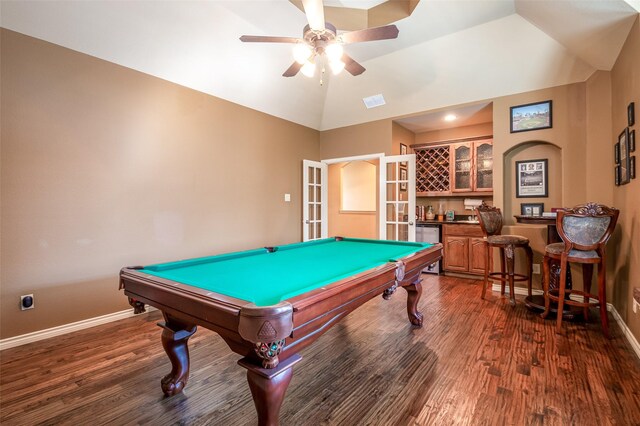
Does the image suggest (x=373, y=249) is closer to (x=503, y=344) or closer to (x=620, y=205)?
(x=503, y=344)

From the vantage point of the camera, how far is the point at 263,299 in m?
1.26

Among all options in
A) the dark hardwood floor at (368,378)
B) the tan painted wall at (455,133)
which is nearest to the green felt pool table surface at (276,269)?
the dark hardwood floor at (368,378)

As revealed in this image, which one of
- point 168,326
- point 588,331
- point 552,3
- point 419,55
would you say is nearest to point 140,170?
point 168,326

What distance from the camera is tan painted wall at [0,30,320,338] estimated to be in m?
2.49

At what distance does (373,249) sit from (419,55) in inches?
112

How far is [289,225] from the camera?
16.7ft

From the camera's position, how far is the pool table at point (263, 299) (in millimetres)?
1123

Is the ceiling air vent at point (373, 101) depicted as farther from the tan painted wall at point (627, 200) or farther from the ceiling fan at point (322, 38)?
the tan painted wall at point (627, 200)

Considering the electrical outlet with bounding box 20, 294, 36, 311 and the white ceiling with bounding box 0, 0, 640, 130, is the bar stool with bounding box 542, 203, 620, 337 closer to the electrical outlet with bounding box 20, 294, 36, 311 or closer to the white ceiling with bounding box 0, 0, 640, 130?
the white ceiling with bounding box 0, 0, 640, 130

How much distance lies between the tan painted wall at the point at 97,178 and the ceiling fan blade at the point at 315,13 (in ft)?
6.98

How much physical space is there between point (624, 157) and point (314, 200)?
13.1 ft

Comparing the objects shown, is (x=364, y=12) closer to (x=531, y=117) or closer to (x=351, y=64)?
(x=351, y=64)

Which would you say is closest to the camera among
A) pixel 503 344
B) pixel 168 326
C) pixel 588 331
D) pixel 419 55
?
pixel 168 326

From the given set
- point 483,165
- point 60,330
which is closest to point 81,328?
point 60,330
